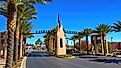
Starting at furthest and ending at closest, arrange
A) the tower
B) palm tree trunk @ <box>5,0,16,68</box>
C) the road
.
→ 1. the tower
2. the road
3. palm tree trunk @ <box>5,0,16,68</box>

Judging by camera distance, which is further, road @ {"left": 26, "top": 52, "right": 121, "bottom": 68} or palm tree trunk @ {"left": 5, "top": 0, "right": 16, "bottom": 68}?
road @ {"left": 26, "top": 52, "right": 121, "bottom": 68}

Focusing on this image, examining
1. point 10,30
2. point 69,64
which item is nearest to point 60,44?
point 69,64

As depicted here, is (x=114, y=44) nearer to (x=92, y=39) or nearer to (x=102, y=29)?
(x=92, y=39)

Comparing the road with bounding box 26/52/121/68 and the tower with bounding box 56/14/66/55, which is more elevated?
the tower with bounding box 56/14/66/55

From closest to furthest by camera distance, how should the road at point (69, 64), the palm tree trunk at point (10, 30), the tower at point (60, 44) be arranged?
the palm tree trunk at point (10, 30)
the road at point (69, 64)
the tower at point (60, 44)

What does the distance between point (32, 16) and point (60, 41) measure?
3586cm

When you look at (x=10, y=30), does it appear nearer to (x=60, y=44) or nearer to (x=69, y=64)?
(x=69, y=64)

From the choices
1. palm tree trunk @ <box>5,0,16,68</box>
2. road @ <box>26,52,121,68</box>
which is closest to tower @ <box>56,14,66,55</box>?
road @ <box>26,52,121,68</box>

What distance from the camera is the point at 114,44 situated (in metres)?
139

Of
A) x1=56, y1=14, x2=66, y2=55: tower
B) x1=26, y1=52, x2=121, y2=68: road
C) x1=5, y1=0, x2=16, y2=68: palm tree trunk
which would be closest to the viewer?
x1=5, y1=0, x2=16, y2=68: palm tree trunk

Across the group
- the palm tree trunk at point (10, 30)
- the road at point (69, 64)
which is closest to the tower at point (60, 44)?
the road at point (69, 64)

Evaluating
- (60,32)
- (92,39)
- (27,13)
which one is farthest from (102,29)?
(27,13)

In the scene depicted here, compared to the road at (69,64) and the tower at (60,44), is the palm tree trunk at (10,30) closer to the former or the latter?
the road at (69,64)

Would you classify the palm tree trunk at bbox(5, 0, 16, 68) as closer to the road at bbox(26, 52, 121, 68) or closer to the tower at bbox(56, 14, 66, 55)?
the road at bbox(26, 52, 121, 68)
